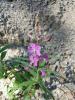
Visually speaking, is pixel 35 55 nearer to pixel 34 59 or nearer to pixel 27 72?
pixel 34 59

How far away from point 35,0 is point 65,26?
1.05 ft

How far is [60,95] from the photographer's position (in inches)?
98.2

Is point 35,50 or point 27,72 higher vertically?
point 35,50

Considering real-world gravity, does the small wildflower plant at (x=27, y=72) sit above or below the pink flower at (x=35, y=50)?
below

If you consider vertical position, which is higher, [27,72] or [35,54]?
[35,54]

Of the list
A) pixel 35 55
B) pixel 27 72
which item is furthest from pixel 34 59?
pixel 27 72

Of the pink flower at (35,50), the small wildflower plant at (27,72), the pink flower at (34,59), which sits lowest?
the small wildflower plant at (27,72)

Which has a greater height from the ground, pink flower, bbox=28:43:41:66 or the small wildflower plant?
pink flower, bbox=28:43:41:66

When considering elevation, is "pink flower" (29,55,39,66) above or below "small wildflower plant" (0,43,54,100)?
above

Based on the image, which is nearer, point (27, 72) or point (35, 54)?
point (35, 54)

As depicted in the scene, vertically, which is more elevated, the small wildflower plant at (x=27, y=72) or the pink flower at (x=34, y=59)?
the pink flower at (x=34, y=59)

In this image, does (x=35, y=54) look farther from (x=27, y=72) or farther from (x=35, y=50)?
(x=27, y=72)

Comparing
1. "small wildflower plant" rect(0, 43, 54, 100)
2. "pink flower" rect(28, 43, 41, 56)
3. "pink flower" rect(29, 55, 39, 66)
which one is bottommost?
"small wildflower plant" rect(0, 43, 54, 100)

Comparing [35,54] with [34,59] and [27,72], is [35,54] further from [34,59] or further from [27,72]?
[27,72]
